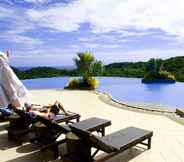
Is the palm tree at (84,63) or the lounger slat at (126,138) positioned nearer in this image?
the lounger slat at (126,138)

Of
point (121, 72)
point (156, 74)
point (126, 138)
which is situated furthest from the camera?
point (121, 72)

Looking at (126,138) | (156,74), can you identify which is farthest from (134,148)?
(156,74)

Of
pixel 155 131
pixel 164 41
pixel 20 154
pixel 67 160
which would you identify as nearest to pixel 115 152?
pixel 67 160

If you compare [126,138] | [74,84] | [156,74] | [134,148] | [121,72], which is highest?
[121,72]

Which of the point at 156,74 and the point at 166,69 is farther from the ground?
the point at 166,69

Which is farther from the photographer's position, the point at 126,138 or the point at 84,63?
the point at 84,63

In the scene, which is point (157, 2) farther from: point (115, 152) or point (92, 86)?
point (115, 152)

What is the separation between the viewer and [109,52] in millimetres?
34000

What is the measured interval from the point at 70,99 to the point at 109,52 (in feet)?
77.8

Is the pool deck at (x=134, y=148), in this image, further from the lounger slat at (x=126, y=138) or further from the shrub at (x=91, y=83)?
the shrub at (x=91, y=83)

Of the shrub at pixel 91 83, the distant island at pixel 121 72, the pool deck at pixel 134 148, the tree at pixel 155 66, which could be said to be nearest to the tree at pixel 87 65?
the shrub at pixel 91 83

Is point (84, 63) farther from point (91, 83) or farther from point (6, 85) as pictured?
point (6, 85)

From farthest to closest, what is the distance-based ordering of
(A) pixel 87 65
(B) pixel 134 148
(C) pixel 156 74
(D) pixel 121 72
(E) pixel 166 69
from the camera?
(D) pixel 121 72 → (E) pixel 166 69 → (C) pixel 156 74 → (A) pixel 87 65 → (B) pixel 134 148

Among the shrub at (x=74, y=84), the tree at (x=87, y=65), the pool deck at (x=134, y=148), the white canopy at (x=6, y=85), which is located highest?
the tree at (x=87, y=65)
